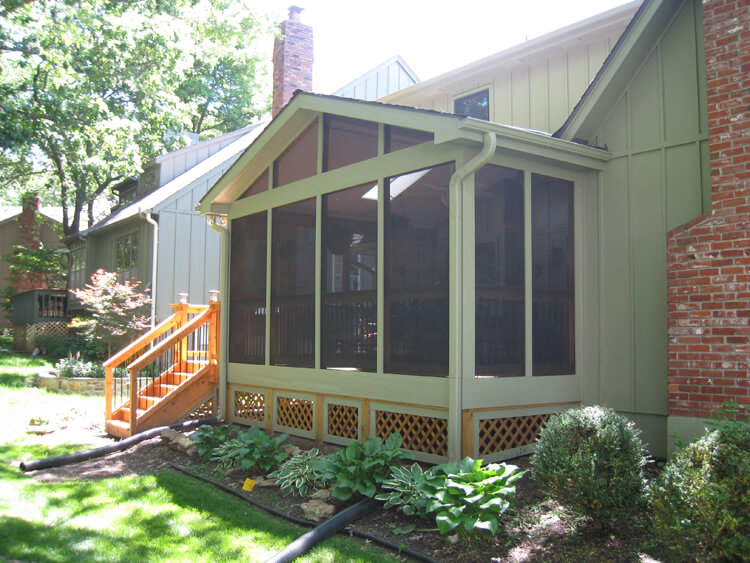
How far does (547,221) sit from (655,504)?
3.47 metres

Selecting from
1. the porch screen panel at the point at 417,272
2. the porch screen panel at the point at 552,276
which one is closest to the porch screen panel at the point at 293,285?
the porch screen panel at the point at 417,272

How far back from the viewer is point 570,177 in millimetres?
6758

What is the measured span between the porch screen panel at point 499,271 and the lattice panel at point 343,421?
70.8 inches

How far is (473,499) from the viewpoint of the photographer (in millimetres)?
4438

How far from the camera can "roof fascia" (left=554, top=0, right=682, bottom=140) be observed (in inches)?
246

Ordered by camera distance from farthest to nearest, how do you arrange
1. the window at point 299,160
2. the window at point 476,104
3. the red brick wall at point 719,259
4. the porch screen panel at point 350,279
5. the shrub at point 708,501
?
the window at point 476,104, the window at point 299,160, the porch screen panel at point 350,279, the red brick wall at point 719,259, the shrub at point 708,501

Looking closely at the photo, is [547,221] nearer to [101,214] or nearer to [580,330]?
[580,330]

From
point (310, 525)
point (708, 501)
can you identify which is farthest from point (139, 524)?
point (708, 501)

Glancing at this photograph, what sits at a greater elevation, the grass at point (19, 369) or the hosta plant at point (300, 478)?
the grass at point (19, 369)

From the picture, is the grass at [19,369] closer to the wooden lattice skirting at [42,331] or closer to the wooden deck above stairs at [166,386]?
the wooden lattice skirting at [42,331]

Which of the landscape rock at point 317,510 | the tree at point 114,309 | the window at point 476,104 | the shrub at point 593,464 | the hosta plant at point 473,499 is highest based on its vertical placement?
the window at point 476,104

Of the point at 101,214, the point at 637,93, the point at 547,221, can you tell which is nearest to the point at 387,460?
the point at 547,221

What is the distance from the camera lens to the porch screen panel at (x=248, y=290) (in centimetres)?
851

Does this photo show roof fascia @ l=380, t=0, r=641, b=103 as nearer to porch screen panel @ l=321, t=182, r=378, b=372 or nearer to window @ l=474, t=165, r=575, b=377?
window @ l=474, t=165, r=575, b=377
